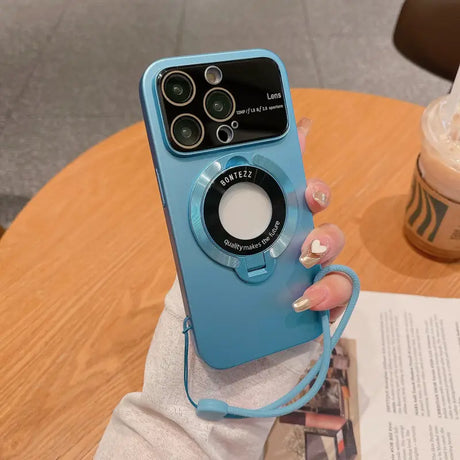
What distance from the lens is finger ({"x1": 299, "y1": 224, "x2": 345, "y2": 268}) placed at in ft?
1.21

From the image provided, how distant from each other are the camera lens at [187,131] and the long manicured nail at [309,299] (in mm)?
156

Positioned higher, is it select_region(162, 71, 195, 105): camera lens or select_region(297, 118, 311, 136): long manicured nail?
select_region(162, 71, 195, 105): camera lens

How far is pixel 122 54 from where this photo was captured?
1.70m

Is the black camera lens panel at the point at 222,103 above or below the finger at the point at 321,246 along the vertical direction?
above

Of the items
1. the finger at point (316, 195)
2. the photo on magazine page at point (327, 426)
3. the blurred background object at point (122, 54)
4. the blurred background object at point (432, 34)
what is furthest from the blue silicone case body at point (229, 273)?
the blurred background object at point (122, 54)

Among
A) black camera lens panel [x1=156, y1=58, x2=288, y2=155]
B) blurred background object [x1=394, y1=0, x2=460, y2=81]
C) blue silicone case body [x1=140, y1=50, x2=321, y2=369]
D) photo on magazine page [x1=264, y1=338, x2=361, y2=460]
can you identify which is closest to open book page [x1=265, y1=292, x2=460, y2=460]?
photo on magazine page [x1=264, y1=338, x2=361, y2=460]

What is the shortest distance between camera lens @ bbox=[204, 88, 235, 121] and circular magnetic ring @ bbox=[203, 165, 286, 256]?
5cm

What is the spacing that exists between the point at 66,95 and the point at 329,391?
1.44 metres

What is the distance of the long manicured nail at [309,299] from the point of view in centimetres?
37

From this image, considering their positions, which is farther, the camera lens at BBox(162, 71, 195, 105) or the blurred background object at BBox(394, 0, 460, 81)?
the blurred background object at BBox(394, 0, 460, 81)

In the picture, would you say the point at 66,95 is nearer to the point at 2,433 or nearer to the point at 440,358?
the point at 2,433

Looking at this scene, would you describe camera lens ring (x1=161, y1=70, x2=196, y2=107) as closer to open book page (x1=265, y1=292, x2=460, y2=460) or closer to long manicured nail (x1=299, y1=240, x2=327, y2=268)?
long manicured nail (x1=299, y1=240, x2=327, y2=268)

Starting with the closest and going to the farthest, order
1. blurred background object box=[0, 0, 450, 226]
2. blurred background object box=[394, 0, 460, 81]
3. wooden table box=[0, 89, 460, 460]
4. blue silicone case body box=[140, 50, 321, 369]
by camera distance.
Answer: blue silicone case body box=[140, 50, 321, 369], wooden table box=[0, 89, 460, 460], blurred background object box=[394, 0, 460, 81], blurred background object box=[0, 0, 450, 226]

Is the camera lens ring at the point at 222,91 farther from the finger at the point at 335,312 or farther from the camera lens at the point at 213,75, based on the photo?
the finger at the point at 335,312
